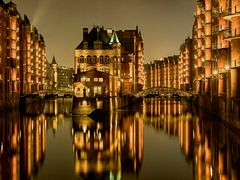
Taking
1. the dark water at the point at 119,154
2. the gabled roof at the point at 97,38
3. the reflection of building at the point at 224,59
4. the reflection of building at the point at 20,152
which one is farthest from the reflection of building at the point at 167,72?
the reflection of building at the point at 20,152

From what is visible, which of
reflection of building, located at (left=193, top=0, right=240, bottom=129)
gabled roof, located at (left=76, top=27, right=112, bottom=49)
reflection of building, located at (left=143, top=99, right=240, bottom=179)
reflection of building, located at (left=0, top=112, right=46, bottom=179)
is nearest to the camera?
reflection of building, located at (left=143, top=99, right=240, bottom=179)

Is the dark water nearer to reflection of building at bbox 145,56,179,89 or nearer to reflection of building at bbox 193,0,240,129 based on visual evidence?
reflection of building at bbox 193,0,240,129

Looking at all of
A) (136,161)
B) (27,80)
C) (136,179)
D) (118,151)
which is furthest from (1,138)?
(27,80)

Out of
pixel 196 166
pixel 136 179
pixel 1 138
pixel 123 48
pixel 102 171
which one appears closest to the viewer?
pixel 136 179

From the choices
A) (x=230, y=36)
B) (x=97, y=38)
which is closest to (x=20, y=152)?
(x=230, y=36)

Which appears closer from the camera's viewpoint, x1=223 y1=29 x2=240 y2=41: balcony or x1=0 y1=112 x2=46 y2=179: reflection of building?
x1=0 y1=112 x2=46 y2=179: reflection of building

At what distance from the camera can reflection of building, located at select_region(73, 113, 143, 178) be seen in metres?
21.5

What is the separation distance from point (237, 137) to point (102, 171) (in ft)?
46.6

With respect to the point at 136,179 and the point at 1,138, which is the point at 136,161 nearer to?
the point at 136,179

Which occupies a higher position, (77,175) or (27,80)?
(27,80)

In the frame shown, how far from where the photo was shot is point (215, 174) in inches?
763

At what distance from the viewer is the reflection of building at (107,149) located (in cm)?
2151

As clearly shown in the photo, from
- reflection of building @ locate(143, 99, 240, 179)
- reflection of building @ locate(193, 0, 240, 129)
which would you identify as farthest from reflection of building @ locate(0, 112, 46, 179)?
reflection of building @ locate(193, 0, 240, 129)

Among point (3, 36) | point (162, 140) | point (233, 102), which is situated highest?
point (3, 36)
